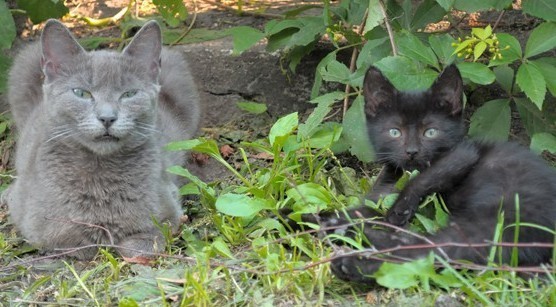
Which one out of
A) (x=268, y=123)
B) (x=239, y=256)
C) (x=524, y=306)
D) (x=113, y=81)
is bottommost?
(x=268, y=123)

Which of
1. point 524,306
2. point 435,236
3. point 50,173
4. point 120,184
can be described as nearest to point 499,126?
point 435,236

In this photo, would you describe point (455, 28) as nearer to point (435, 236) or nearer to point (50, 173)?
point (435, 236)

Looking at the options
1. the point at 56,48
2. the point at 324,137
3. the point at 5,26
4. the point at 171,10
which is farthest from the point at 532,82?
the point at 5,26

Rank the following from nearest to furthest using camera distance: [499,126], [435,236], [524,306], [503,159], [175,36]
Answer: [524,306] < [435,236] < [503,159] < [499,126] < [175,36]

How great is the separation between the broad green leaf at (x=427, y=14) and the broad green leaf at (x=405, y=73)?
0.51 meters

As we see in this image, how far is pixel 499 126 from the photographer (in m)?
4.29

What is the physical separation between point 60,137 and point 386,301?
1.73 metres

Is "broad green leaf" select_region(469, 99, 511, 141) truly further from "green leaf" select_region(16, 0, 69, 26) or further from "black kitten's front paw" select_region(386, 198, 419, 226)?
"green leaf" select_region(16, 0, 69, 26)

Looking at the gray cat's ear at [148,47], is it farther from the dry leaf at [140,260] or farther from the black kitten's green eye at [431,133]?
the black kitten's green eye at [431,133]

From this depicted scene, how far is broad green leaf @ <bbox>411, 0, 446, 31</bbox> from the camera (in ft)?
14.5

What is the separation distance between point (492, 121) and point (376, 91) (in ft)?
2.19

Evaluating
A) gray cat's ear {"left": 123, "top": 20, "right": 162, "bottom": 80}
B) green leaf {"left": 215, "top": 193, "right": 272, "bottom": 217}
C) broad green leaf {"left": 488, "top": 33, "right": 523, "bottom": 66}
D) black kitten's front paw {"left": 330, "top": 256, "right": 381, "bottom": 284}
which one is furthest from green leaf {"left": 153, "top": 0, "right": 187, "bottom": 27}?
black kitten's front paw {"left": 330, "top": 256, "right": 381, "bottom": 284}

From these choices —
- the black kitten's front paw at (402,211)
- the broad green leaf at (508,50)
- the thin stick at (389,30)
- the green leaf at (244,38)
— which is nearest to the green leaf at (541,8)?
the broad green leaf at (508,50)

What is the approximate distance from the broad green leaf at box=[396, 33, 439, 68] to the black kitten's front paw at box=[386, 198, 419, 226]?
0.76m
